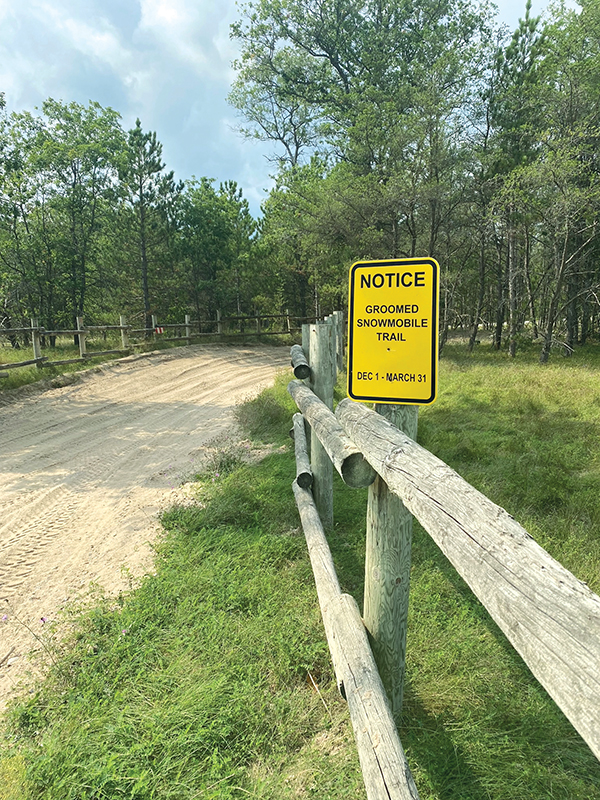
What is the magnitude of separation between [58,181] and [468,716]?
19572 millimetres

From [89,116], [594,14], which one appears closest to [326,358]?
[594,14]

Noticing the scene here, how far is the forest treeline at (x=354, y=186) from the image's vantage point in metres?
13.1

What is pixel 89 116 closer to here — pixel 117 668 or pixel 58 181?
pixel 58 181

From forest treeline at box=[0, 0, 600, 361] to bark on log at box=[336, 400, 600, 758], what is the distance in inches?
529

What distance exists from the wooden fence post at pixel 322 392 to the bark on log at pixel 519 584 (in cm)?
221

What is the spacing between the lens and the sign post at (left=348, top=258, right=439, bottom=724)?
1.67m

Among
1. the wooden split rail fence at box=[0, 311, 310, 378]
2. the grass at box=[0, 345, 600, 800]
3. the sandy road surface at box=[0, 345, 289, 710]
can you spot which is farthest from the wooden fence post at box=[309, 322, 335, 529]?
the wooden split rail fence at box=[0, 311, 310, 378]

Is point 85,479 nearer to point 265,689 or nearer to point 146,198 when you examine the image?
point 265,689

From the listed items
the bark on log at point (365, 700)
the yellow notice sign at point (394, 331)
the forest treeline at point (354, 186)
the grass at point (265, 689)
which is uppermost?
the forest treeline at point (354, 186)

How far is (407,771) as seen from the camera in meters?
1.32

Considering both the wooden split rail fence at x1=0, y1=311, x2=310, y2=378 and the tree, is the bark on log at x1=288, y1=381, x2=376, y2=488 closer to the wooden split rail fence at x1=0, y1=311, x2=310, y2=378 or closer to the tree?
the wooden split rail fence at x1=0, y1=311, x2=310, y2=378

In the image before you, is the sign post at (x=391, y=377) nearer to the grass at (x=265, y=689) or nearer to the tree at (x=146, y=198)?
the grass at (x=265, y=689)

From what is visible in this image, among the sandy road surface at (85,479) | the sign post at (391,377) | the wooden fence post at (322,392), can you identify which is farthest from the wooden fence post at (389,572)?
the sandy road surface at (85,479)

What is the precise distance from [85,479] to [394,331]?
4.84m
